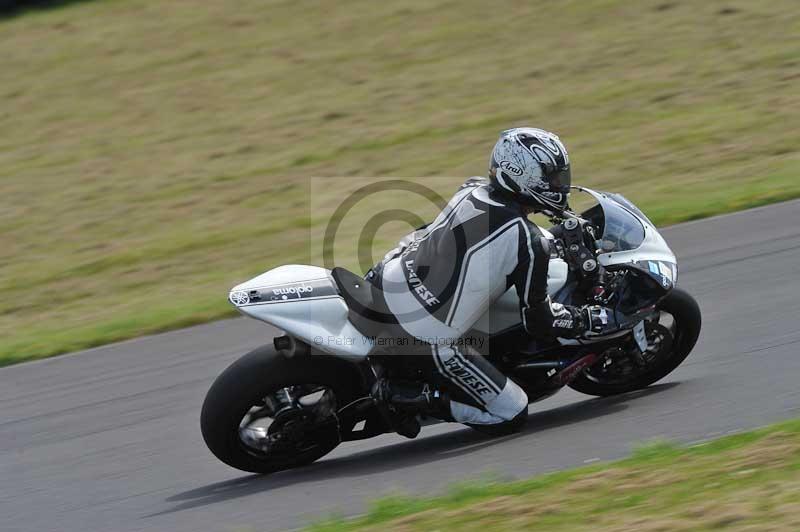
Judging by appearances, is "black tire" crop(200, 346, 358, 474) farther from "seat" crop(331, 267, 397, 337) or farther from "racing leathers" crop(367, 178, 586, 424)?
"racing leathers" crop(367, 178, 586, 424)

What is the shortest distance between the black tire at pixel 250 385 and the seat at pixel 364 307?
235 millimetres

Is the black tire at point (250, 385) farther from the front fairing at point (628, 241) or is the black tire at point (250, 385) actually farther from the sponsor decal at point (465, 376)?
the front fairing at point (628, 241)

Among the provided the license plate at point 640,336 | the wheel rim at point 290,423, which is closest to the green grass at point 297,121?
the wheel rim at point 290,423

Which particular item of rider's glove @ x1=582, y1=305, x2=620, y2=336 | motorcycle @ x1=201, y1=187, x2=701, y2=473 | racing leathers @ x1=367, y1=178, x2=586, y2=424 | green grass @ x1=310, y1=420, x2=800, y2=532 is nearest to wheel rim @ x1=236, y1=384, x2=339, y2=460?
motorcycle @ x1=201, y1=187, x2=701, y2=473

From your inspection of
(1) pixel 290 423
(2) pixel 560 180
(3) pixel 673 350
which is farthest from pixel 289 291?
(3) pixel 673 350

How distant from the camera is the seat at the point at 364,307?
6.02m

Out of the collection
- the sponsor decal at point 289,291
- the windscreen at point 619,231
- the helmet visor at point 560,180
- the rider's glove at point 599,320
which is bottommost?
the rider's glove at point 599,320

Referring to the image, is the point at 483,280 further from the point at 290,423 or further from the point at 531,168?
the point at 290,423

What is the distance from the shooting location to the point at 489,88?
15.4 meters

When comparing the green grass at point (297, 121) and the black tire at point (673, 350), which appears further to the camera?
the green grass at point (297, 121)

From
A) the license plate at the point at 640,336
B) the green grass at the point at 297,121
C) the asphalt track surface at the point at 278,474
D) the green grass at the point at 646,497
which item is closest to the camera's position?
the green grass at the point at 646,497

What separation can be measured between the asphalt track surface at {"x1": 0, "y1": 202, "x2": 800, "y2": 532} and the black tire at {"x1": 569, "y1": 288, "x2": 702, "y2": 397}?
82 millimetres

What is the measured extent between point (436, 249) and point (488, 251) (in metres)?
0.30

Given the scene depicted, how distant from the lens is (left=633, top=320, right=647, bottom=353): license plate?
6.37 m
